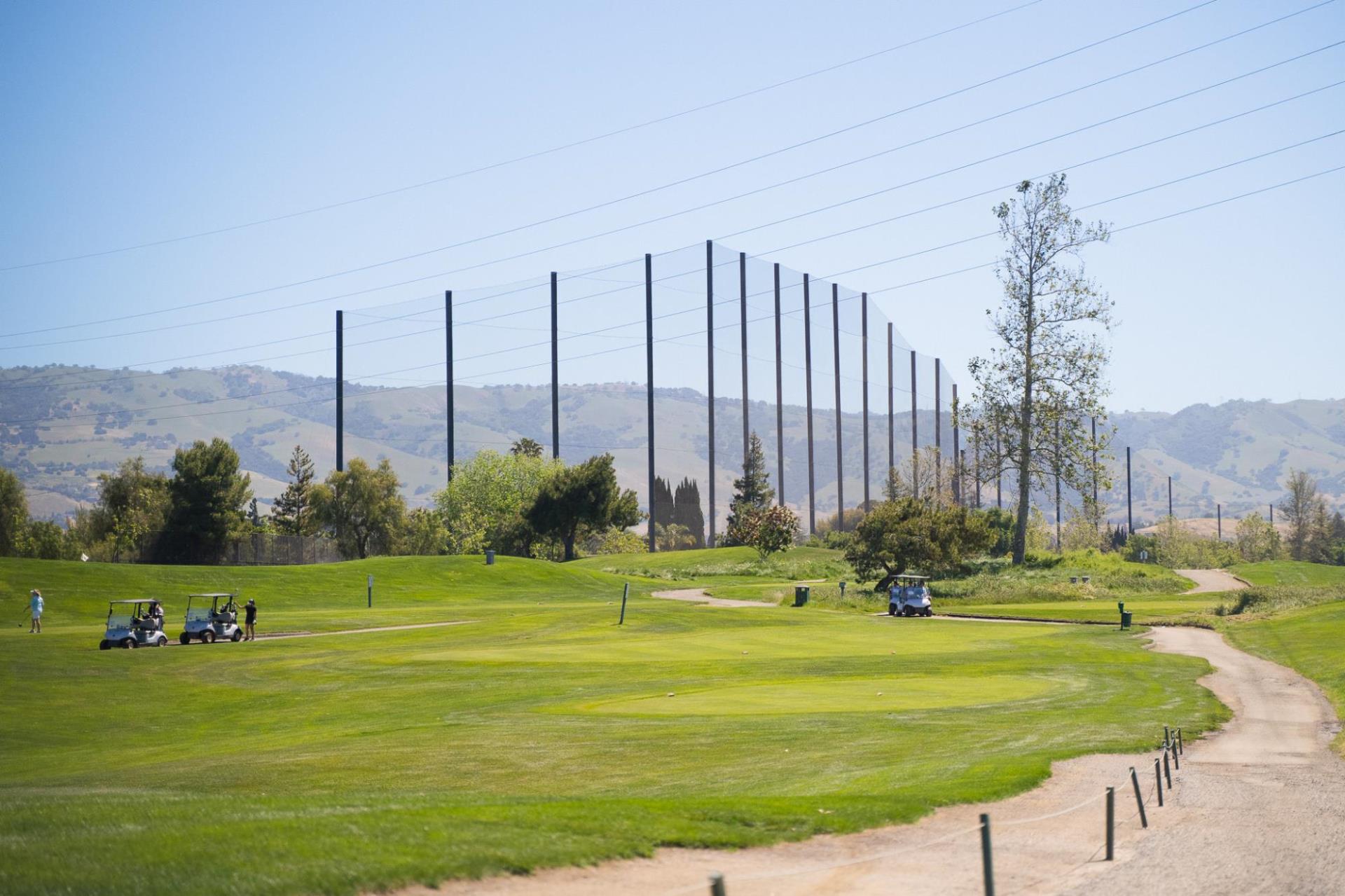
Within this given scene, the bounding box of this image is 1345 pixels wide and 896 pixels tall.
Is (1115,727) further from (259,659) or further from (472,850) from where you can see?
(259,659)

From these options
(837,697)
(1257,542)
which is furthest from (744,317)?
(837,697)

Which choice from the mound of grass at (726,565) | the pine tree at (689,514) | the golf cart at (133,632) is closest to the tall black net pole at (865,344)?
the pine tree at (689,514)

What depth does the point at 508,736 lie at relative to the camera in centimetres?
2228

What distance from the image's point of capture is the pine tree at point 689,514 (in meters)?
141

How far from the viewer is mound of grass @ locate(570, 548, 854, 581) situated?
91.0 metres

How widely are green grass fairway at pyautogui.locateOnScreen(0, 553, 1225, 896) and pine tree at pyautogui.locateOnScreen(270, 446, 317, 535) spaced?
39.7 metres

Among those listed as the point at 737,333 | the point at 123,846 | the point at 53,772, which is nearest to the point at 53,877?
the point at 123,846

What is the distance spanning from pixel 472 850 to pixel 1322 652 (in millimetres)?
35486

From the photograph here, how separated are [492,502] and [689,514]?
40.5 m

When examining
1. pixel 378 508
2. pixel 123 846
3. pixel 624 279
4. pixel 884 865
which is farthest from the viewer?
pixel 624 279

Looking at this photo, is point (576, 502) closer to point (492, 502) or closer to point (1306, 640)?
point (492, 502)

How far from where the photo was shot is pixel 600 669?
34625 millimetres

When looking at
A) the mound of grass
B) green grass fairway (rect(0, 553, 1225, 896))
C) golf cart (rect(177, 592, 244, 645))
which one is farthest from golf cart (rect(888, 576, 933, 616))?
golf cart (rect(177, 592, 244, 645))

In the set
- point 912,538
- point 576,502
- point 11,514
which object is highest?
point 576,502
